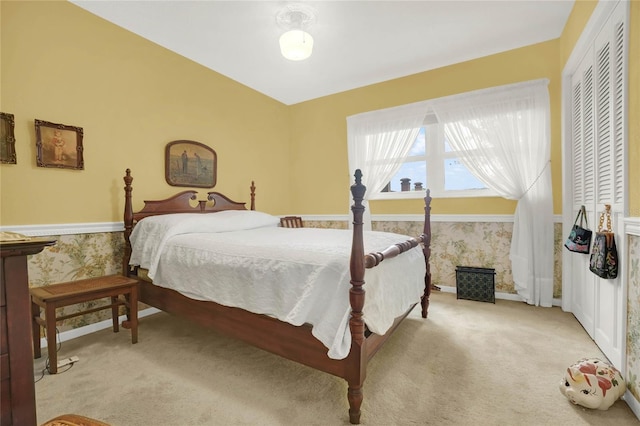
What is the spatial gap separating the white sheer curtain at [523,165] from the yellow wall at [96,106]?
3.09 metres

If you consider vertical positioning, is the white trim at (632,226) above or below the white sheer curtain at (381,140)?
below

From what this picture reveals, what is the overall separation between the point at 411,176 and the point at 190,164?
2.74m

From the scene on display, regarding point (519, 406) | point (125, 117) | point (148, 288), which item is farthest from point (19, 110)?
point (519, 406)

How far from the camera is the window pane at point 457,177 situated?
A: 354 cm

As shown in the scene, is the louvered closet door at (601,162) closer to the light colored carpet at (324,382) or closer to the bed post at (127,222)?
the light colored carpet at (324,382)

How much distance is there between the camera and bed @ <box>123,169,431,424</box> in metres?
1.46

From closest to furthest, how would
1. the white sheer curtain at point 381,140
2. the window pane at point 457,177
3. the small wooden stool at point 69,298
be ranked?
the small wooden stool at point 69,298 < the window pane at point 457,177 < the white sheer curtain at point 381,140

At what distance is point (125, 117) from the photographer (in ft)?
9.26

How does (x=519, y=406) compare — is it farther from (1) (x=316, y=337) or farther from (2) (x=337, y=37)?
(2) (x=337, y=37)

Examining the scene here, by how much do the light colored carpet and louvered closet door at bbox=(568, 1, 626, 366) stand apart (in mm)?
272

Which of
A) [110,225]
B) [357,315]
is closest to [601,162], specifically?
[357,315]

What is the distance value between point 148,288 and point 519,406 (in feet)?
9.11

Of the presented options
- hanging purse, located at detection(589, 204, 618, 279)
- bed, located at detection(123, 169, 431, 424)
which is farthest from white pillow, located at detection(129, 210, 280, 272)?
hanging purse, located at detection(589, 204, 618, 279)

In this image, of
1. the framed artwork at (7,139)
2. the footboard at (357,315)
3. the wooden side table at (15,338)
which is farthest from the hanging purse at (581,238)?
the framed artwork at (7,139)
